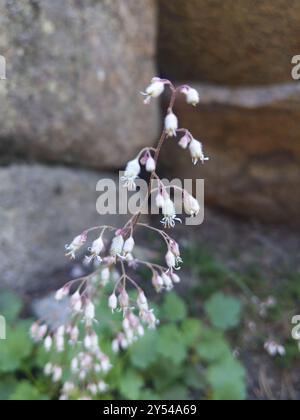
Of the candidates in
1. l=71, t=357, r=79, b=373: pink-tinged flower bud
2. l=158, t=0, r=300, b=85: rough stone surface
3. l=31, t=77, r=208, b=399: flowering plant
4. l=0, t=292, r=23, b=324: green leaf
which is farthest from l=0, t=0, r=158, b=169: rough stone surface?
l=71, t=357, r=79, b=373: pink-tinged flower bud

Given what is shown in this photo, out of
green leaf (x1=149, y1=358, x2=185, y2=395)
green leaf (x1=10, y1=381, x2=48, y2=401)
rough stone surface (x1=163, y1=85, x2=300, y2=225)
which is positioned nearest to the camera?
green leaf (x1=10, y1=381, x2=48, y2=401)


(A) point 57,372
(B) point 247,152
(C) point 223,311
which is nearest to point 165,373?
(C) point 223,311

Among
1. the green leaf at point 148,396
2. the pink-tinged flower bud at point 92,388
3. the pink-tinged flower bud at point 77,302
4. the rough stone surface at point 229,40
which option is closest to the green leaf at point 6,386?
the pink-tinged flower bud at point 92,388

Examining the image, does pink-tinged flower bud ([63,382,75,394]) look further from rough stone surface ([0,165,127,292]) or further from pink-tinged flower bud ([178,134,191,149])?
pink-tinged flower bud ([178,134,191,149])

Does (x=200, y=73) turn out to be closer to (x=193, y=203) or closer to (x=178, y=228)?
(x=178, y=228)

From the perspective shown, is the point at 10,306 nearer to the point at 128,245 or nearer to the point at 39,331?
the point at 39,331

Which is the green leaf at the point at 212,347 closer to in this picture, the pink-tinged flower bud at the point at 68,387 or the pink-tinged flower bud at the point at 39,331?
the pink-tinged flower bud at the point at 68,387
